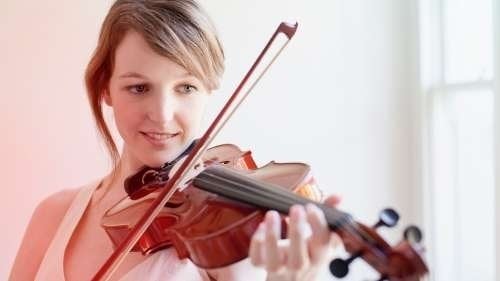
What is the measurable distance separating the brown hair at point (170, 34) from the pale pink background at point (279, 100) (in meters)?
0.41

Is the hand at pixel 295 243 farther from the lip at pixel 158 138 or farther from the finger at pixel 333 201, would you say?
the lip at pixel 158 138

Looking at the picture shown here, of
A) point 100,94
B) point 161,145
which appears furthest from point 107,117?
point 161,145

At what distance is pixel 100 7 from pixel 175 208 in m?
0.63

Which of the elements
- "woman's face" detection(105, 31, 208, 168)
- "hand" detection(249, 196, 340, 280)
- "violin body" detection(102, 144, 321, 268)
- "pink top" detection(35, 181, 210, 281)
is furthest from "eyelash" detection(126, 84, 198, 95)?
"hand" detection(249, 196, 340, 280)

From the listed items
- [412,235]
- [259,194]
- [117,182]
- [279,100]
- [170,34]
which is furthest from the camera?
[279,100]

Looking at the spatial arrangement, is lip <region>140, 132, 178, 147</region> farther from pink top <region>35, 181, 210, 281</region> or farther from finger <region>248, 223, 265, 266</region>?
finger <region>248, 223, 265, 266</region>

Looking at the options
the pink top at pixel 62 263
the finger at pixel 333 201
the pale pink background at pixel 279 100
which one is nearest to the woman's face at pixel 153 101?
the pink top at pixel 62 263

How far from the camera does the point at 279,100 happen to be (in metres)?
1.35

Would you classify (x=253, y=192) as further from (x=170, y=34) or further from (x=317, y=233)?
(x=170, y=34)

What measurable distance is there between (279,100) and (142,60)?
61 centimetres

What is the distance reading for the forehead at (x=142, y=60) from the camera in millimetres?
768

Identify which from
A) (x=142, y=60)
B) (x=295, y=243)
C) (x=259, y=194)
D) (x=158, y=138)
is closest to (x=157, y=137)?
(x=158, y=138)

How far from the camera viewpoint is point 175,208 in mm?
750

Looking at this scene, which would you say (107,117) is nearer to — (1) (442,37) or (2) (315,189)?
(2) (315,189)
